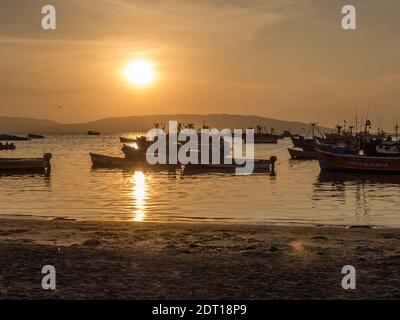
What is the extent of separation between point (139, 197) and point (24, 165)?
91.9 ft

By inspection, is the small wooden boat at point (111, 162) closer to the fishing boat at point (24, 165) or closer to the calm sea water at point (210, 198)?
the fishing boat at point (24, 165)

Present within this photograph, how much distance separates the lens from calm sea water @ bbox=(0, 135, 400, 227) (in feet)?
94.2

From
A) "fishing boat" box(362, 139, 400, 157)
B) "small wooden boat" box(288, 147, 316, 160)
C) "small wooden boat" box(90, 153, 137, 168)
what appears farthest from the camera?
"small wooden boat" box(288, 147, 316, 160)

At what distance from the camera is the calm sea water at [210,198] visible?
28.7 meters

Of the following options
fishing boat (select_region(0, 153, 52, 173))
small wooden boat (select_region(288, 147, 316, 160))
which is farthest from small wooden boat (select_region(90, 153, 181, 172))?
small wooden boat (select_region(288, 147, 316, 160))

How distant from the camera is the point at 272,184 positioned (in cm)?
5222

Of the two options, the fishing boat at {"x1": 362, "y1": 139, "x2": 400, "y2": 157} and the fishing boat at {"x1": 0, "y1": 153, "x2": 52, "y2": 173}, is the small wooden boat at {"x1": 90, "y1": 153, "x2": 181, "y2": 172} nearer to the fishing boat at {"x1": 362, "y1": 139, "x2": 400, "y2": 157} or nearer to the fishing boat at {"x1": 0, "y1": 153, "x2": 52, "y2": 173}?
the fishing boat at {"x1": 0, "y1": 153, "x2": 52, "y2": 173}

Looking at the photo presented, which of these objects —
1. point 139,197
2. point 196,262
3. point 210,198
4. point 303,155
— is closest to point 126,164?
point 139,197

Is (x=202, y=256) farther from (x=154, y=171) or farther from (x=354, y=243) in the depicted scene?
(x=154, y=171)

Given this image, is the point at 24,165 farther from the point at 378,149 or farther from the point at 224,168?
the point at 378,149

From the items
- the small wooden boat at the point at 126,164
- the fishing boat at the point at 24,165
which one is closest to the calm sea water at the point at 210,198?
the fishing boat at the point at 24,165

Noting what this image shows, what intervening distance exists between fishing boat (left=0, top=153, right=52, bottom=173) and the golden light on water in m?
12.2

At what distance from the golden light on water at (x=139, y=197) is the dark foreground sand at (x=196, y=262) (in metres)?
8.85

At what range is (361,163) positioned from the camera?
6247cm
